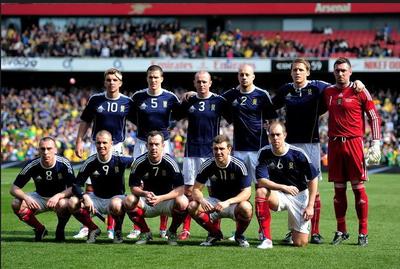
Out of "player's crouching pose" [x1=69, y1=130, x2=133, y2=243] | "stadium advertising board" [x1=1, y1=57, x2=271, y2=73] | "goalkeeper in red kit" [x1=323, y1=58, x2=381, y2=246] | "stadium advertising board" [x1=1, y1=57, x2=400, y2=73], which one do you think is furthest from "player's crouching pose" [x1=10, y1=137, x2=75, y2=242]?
"stadium advertising board" [x1=1, y1=57, x2=271, y2=73]

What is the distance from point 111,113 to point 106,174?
3.26 feet

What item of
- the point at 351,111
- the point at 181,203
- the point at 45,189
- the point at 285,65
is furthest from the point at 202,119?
the point at 285,65

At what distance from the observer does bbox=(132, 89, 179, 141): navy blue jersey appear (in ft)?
31.4

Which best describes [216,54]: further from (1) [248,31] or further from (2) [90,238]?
(2) [90,238]

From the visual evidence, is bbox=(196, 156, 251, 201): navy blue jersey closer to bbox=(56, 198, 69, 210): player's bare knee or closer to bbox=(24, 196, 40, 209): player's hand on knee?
bbox=(56, 198, 69, 210): player's bare knee

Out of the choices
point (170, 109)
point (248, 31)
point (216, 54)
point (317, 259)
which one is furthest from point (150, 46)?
point (317, 259)

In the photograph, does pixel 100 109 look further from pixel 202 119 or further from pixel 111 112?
pixel 202 119

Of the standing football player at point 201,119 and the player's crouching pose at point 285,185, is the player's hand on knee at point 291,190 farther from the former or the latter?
the standing football player at point 201,119

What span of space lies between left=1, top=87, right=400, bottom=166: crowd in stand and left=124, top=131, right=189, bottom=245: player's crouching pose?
1664 cm

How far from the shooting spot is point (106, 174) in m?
8.94

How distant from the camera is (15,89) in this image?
37094mm

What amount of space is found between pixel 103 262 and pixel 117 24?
3188 centimetres

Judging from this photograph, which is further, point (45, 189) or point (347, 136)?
point (45, 189)

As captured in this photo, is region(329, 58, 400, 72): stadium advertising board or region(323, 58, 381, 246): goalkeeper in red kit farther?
region(329, 58, 400, 72): stadium advertising board
